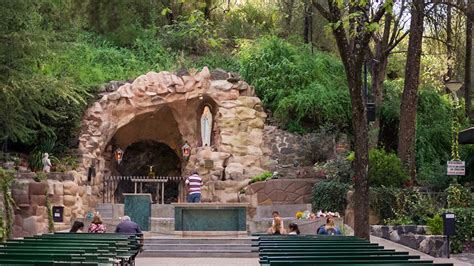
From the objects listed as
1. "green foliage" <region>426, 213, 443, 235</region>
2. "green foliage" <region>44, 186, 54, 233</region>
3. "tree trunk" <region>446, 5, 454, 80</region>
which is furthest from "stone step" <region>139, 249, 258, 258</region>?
"tree trunk" <region>446, 5, 454, 80</region>

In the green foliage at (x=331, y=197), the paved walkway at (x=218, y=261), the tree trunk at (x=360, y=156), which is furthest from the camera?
the green foliage at (x=331, y=197)

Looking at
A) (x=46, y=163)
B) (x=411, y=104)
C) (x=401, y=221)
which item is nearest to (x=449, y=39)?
(x=411, y=104)

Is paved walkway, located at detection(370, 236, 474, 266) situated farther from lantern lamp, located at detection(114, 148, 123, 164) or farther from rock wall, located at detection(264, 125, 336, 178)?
lantern lamp, located at detection(114, 148, 123, 164)

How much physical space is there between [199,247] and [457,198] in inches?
288

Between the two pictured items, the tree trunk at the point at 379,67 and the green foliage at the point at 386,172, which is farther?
the tree trunk at the point at 379,67

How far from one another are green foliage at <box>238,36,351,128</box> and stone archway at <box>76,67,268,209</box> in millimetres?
808

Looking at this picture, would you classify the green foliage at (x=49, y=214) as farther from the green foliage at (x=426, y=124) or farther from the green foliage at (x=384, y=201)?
the green foliage at (x=426, y=124)

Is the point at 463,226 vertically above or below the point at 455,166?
below

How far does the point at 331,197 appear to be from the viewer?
83.2 ft

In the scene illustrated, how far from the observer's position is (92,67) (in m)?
31.7

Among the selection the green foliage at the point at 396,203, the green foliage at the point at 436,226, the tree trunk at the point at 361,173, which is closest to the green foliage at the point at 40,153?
the green foliage at the point at 396,203

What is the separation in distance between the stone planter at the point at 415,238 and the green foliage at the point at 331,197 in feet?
12.2

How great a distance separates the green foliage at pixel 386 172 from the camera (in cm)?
2444

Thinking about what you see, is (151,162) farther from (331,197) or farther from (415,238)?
(415,238)
